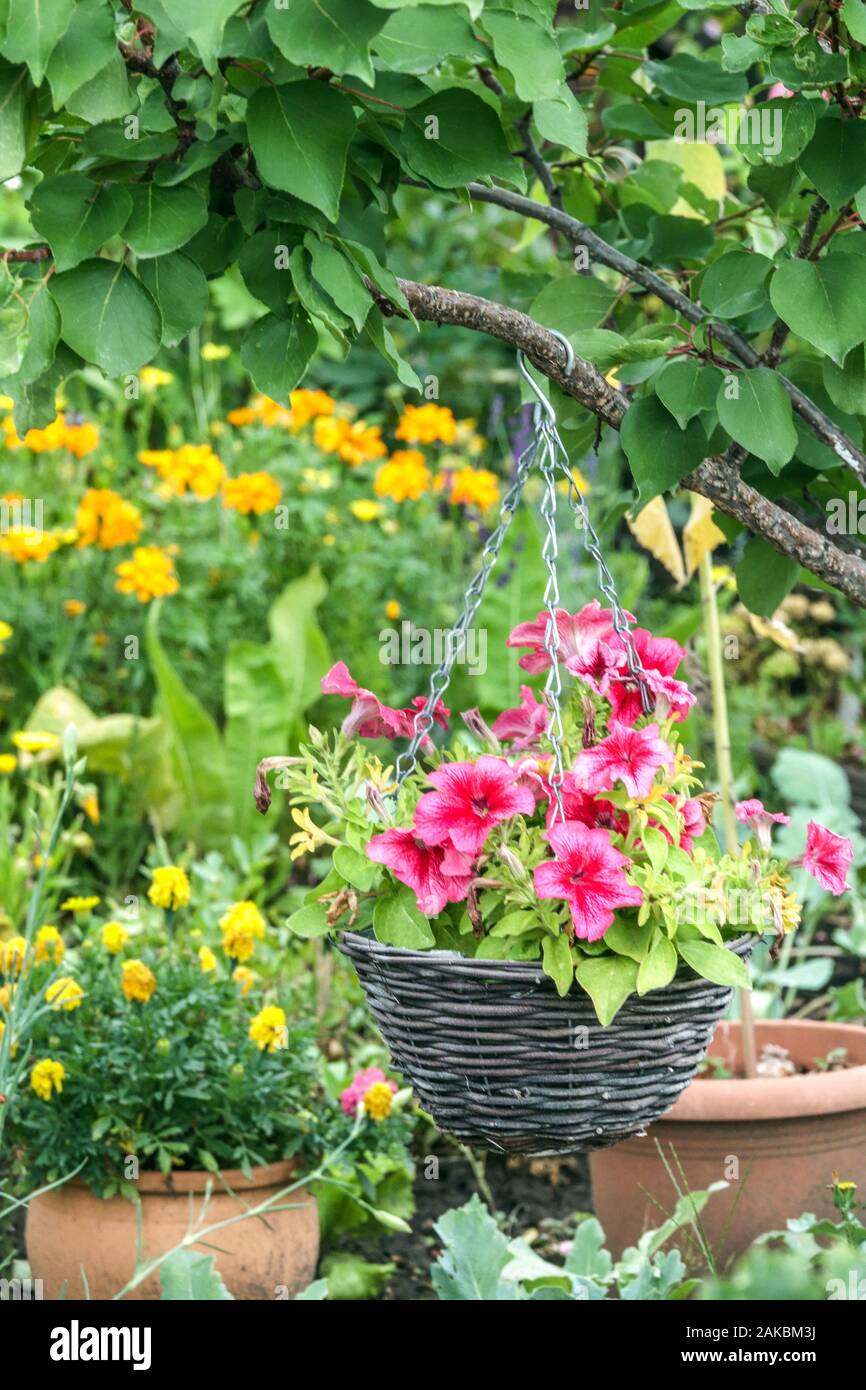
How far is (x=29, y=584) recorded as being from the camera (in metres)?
3.76

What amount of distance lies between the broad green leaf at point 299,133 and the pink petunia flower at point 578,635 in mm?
506

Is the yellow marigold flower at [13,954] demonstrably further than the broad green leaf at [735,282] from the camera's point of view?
Yes

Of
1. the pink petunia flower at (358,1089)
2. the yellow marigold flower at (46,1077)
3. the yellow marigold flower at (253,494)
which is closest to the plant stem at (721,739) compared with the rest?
the pink petunia flower at (358,1089)

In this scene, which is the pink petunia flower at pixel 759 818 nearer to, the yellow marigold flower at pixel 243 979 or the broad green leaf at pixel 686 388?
the broad green leaf at pixel 686 388

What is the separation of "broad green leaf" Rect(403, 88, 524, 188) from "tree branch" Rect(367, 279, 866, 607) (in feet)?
0.45

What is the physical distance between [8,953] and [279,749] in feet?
4.39

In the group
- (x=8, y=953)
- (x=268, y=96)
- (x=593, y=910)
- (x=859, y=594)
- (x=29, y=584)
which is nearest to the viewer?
(x=268, y=96)

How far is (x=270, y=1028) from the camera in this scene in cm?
212

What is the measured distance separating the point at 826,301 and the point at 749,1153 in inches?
51.4

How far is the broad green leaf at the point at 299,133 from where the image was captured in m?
1.15

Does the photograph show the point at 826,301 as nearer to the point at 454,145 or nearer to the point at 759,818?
the point at 454,145
